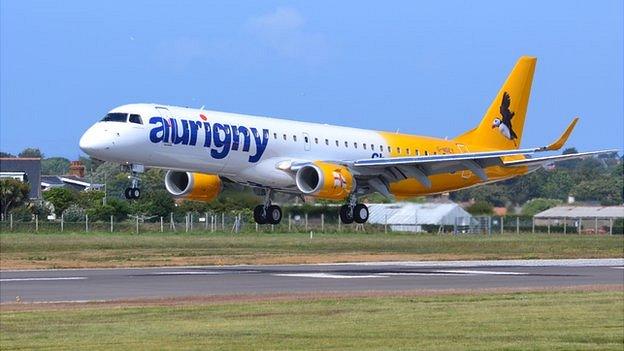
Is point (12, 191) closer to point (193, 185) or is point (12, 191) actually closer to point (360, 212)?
point (193, 185)

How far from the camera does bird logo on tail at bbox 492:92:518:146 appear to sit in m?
60.6

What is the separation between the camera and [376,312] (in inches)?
1220

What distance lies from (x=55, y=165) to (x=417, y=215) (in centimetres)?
5551

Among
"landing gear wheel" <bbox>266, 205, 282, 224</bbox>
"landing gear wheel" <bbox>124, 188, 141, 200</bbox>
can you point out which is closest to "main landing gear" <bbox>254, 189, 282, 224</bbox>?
"landing gear wheel" <bbox>266, 205, 282, 224</bbox>

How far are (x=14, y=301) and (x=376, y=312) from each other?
30.1 feet

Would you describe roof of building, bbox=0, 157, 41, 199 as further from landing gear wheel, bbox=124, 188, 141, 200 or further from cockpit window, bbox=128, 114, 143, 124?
landing gear wheel, bbox=124, 188, 141, 200

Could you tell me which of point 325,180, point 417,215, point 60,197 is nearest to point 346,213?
point 325,180

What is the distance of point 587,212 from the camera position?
74938mm

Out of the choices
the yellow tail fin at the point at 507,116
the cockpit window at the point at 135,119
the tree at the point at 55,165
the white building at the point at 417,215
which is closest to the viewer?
the cockpit window at the point at 135,119

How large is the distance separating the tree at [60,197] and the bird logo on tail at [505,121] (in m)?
23.2

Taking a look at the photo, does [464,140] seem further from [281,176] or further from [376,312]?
[376,312]

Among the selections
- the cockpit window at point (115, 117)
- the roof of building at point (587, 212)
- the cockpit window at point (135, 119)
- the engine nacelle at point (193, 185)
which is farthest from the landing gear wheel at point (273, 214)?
the roof of building at point (587, 212)

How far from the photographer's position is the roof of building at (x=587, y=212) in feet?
244

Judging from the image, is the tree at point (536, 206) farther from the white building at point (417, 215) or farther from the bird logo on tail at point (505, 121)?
the bird logo on tail at point (505, 121)
